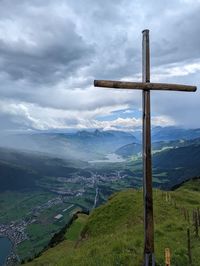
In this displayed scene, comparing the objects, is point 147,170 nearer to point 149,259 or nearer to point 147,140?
point 147,140

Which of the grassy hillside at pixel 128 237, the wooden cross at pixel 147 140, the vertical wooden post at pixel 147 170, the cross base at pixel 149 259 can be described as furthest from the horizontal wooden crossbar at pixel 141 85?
the grassy hillside at pixel 128 237

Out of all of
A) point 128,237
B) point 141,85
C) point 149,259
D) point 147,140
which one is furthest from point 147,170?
point 128,237

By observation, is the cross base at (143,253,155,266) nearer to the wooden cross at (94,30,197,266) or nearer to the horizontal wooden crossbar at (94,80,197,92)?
the wooden cross at (94,30,197,266)

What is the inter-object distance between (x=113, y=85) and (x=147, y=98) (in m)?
2.28

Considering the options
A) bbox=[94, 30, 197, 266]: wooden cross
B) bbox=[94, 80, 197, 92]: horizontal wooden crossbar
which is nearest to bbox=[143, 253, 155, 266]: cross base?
bbox=[94, 30, 197, 266]: wooden cross

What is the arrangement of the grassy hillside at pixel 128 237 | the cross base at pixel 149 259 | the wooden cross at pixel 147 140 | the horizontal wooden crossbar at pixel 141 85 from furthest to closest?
the grassy hillside at pixel 128 237 → the wooden cross at pixel 147 140 → the cross base at pixel 149 259 → the horizontal wooden crossbar at pixel 141 85

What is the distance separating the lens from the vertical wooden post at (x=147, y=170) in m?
19.2

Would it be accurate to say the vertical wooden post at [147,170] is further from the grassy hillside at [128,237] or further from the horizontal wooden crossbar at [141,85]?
the grassy hillside at [128,237]

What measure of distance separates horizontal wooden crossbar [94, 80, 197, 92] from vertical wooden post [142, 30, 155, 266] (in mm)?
416

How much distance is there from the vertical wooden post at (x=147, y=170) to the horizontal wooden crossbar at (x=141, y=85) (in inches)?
16.4

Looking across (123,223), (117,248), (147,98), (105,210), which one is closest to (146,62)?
(147,98)

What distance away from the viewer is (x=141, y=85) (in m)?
19.5

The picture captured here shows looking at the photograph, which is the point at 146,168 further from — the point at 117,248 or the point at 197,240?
the point at 197,240

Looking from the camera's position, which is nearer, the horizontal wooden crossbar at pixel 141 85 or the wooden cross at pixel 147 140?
the horizontal wooden crossbar at pixel 141 85
